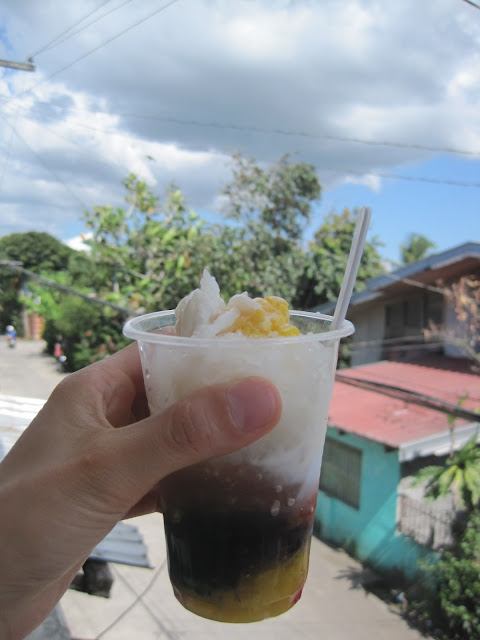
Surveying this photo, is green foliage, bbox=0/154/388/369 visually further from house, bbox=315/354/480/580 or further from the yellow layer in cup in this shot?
the yellow layer in cup

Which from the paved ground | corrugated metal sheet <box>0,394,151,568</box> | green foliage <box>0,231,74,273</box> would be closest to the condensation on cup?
corrugated metal sheet <box>0,394,151,568</box>

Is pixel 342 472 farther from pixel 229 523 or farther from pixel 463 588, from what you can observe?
pixel 229 523

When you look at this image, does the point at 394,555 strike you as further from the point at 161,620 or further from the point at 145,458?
the point at 145,458

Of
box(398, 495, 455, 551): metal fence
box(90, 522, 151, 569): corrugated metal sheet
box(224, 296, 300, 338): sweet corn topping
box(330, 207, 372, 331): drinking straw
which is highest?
box(330, 207, 372, 331): drinking straw

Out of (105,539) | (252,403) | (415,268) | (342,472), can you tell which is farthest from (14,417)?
(415,268)

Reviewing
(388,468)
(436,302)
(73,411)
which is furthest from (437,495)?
(73,411)

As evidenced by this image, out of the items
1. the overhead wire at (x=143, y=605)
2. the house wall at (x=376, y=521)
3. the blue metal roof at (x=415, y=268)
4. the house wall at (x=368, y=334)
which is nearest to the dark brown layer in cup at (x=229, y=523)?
the overhead wire at (x=143, y=605)
